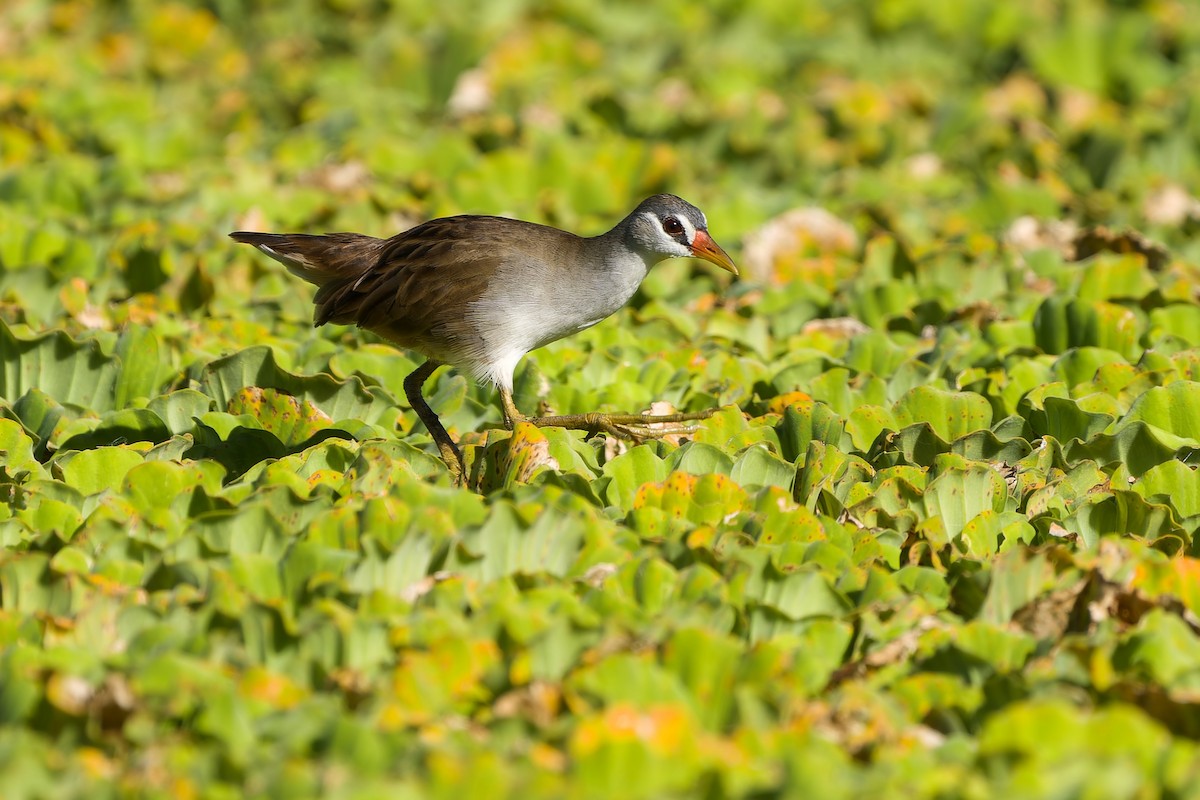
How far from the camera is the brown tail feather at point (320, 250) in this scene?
562 centimetres

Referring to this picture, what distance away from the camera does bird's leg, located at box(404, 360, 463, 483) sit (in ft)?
16.4

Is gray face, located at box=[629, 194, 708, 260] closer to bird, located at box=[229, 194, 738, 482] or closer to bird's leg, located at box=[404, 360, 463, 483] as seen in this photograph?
bird, located at box=[229, 194, 738, 482]

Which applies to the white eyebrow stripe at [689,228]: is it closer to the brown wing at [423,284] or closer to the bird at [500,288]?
the bird at [500,288]

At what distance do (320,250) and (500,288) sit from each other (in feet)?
2.63

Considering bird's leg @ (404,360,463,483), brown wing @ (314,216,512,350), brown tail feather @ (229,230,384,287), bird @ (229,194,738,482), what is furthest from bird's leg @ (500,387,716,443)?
brown tail feather @ (229,230,384,287)

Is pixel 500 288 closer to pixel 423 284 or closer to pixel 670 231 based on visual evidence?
pixel 423 284

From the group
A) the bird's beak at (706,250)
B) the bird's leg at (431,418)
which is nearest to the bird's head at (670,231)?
the bird's beak at (706,250)

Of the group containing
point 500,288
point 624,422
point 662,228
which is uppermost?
point 662,228

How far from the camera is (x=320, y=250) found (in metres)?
5.66

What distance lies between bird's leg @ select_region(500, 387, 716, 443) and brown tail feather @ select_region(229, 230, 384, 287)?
0.83 m

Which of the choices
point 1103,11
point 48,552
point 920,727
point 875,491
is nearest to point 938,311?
point 875,491

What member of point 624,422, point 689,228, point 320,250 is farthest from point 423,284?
point 689,228

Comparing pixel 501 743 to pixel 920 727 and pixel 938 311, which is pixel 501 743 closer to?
pixel 920 727

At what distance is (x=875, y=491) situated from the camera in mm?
4480
